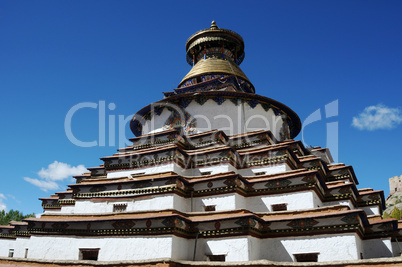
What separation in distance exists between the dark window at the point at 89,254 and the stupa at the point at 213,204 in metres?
0.04

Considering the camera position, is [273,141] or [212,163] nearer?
[212,163]

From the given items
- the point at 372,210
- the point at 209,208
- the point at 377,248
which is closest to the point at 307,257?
the point at 377,248

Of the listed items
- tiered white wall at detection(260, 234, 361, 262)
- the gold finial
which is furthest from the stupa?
the gold finial

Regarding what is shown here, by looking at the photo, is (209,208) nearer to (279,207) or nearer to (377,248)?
(279,207)

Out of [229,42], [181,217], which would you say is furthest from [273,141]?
[229,42]

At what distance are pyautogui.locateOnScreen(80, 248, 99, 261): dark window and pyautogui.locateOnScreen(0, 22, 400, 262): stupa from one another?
0.13ft

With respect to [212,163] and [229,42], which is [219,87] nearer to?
[229,42]

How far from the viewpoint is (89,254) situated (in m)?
11.9

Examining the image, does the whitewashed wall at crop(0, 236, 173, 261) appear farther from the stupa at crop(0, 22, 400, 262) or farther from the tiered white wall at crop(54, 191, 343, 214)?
the tiered white wall at crop(54, 191, 343, 214)

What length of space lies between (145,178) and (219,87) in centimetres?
950

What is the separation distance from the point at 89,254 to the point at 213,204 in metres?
4.92

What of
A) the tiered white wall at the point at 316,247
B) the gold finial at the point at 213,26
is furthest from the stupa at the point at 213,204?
the gold finial at the point at 213,26

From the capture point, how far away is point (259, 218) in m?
11.2

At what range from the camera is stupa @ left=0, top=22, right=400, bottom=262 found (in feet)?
35.7
